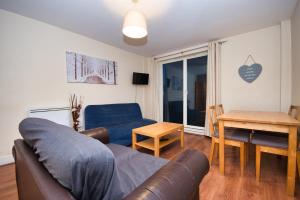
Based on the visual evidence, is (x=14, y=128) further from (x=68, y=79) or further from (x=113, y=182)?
(x=113, y=182)

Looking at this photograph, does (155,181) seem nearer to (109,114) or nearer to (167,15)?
(167,15)

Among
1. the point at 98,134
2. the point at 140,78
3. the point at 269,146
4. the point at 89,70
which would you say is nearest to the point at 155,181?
the point at 98,134

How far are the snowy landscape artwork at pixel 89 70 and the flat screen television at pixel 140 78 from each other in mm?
581

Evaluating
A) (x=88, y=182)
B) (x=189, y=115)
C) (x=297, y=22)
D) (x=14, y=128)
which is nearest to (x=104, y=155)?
(x=88, y=182)

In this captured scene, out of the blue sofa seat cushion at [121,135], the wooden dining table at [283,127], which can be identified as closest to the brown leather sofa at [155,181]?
the wooden dining table at [283,127]

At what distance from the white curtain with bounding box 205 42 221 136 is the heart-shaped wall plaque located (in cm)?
43

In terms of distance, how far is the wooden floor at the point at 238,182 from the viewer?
56.6 inches

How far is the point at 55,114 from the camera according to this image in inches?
96.9

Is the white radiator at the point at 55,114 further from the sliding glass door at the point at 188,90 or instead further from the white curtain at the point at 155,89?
the sliding glass door at the point at 188,90

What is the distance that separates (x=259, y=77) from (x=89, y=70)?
3371 mm

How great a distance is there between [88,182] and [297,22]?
10.0 ft

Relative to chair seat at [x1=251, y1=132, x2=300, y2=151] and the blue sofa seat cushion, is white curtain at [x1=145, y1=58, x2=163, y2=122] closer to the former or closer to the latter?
the blue sofa seat cushion

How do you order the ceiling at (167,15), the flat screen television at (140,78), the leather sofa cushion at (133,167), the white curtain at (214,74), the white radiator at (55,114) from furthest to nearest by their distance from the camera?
the flat screen television at (140,78) < the white curtain at (214,74) < the white radiator at (55,114) < the ceiling at (167,15) < the leather sofa cushion at (133,167)

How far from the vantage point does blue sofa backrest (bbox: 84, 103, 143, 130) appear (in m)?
2.74
